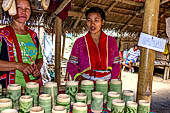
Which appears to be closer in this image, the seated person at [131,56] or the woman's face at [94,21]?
the woman's face at [94,21]

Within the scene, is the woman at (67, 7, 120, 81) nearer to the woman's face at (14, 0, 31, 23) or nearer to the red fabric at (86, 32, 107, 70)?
the red fabric at (86, 32, 107, 70)

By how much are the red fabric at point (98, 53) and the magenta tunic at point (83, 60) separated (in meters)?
0.05

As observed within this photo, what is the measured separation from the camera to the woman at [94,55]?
1880 millimetres

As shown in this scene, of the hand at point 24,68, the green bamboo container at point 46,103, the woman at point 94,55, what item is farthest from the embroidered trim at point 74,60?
the green bamboo container at point 46,103

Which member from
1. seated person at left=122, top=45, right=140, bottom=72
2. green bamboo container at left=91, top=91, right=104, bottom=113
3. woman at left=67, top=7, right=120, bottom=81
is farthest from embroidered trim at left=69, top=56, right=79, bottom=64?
seated person at left=122, top=45, right=140, bottom=72

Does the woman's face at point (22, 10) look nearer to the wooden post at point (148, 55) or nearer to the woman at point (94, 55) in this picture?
the woman at point (94, 55)

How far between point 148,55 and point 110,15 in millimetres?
4732

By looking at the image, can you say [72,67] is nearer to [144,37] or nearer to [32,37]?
[32,37]

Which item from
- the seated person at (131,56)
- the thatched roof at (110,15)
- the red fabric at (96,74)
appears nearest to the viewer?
the red fabric at (96,74)

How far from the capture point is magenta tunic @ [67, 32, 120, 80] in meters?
1.92

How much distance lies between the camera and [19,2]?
161cm

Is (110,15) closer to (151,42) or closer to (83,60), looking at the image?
(83,60)

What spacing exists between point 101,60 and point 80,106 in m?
1.03

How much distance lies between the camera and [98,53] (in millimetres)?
1936
